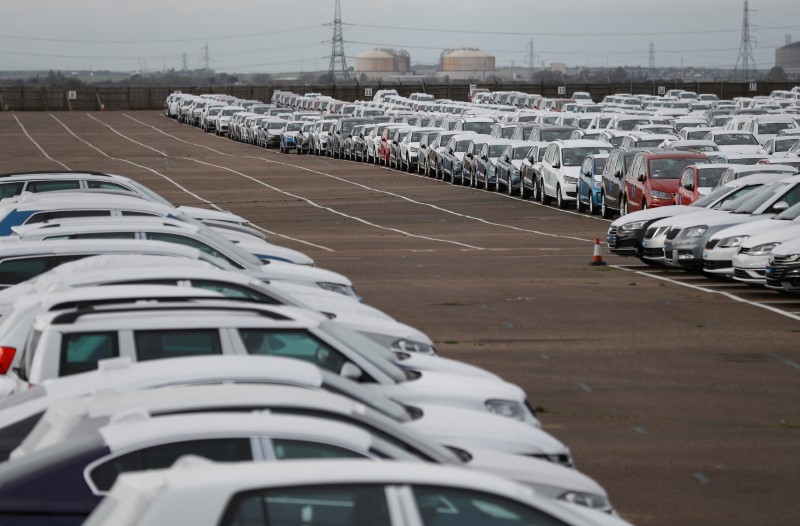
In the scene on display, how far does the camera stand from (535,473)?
752cm

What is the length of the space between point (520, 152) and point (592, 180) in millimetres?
7706

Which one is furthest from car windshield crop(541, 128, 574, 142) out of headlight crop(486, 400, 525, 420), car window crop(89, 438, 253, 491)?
car window crop(89, 438, 253, 491)

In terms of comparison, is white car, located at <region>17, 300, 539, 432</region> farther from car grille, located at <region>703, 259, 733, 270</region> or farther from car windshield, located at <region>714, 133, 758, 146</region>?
car windshield, located at <region>714, 133, 758, 146</region>

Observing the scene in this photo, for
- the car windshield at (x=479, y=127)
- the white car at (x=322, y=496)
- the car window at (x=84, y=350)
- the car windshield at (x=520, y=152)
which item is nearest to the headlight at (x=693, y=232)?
the car window at (x=84, y=350)

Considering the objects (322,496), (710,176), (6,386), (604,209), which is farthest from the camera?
(604,209)

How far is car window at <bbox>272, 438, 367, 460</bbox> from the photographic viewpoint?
589cm

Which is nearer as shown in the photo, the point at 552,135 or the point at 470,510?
the point at 470,510

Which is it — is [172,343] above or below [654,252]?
above

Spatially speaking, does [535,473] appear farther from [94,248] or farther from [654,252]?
[654,252]

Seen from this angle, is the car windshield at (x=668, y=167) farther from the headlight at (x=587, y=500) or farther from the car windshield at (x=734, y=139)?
the headlight at (x=587, y=500)

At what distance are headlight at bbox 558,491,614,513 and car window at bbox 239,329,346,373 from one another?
1.92 m

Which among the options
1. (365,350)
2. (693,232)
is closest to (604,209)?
(693,232)

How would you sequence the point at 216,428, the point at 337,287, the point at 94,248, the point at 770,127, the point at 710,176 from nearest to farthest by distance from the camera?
the point at 216,428 < the point at 94,248 < the point at 337,287 < the point at 710,176 < the point at 770,127

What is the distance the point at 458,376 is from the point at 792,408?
4.05 metres
